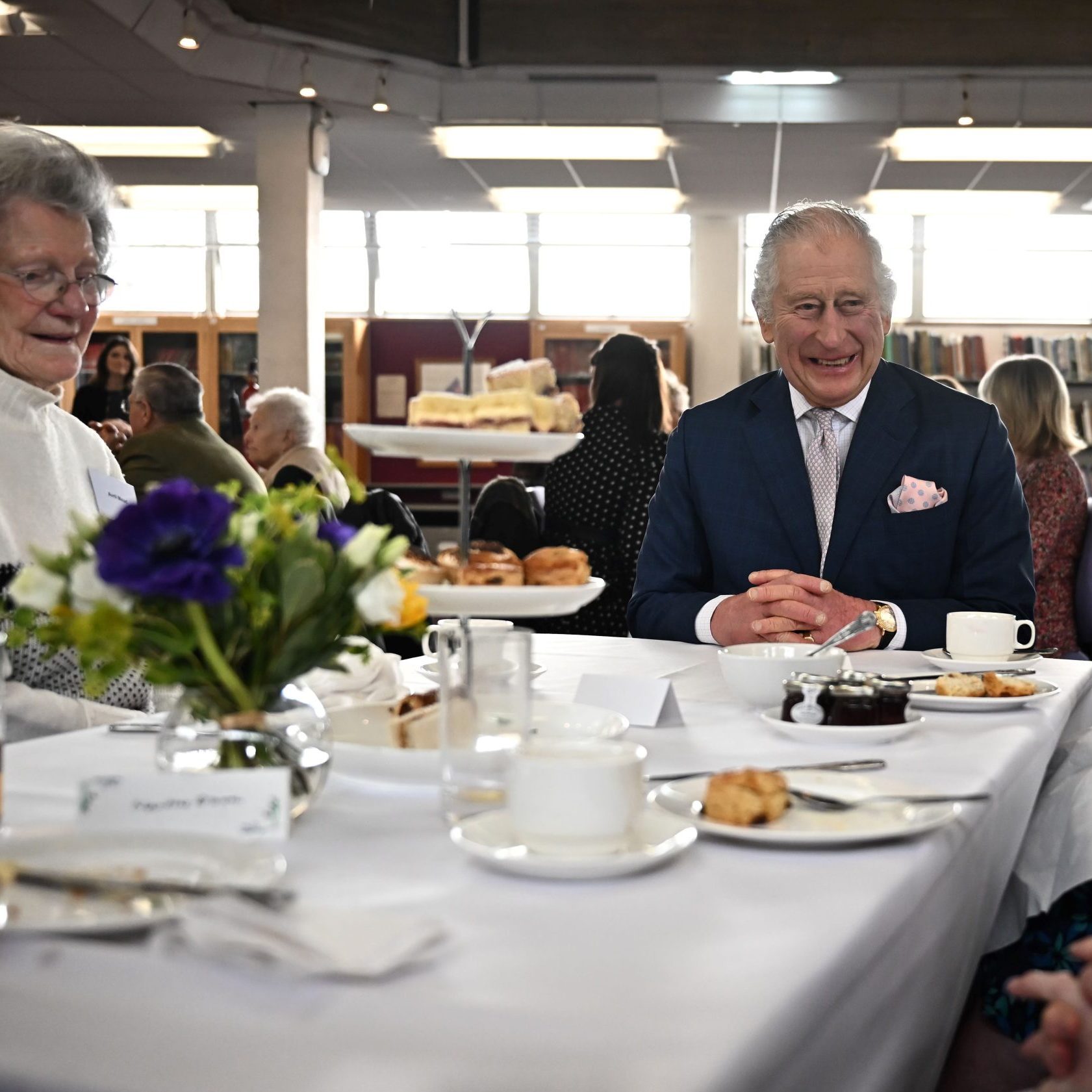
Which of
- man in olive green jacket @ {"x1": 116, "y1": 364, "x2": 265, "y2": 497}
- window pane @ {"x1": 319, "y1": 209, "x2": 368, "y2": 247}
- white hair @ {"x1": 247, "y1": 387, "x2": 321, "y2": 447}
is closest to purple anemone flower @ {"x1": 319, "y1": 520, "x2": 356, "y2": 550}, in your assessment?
man in olive green jacket @ {"x1": 116, "y1": 364, "x2": 265, "y2": 497}

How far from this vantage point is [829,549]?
7.64 feet

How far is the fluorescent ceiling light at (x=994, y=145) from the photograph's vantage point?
7445mm

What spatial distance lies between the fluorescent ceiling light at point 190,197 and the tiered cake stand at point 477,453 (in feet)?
29.5

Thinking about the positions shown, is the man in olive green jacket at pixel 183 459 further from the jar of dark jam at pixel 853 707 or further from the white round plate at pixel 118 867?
the white round plate at pixel 118 867

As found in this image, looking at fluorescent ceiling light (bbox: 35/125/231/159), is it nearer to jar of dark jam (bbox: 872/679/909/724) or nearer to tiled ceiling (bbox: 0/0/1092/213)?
tiled ceiling (bbox: 0/0/1092/213)

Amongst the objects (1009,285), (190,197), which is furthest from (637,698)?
(1009,285)

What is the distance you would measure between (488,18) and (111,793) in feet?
21.4

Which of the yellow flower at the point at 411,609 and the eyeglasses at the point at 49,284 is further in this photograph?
the eyeglasses at the point at 49,284

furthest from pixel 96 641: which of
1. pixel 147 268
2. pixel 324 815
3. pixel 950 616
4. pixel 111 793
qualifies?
pixel 147 268

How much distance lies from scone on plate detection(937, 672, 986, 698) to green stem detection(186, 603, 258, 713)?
0.95 metres

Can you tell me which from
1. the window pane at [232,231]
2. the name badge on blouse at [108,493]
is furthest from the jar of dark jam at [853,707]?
the window pane at [232,231]

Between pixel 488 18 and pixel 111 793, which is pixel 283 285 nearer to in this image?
pixel 488 18

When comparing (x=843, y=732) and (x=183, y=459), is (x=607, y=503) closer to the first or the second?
(x=183, y=459)

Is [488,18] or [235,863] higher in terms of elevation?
[488,18]
